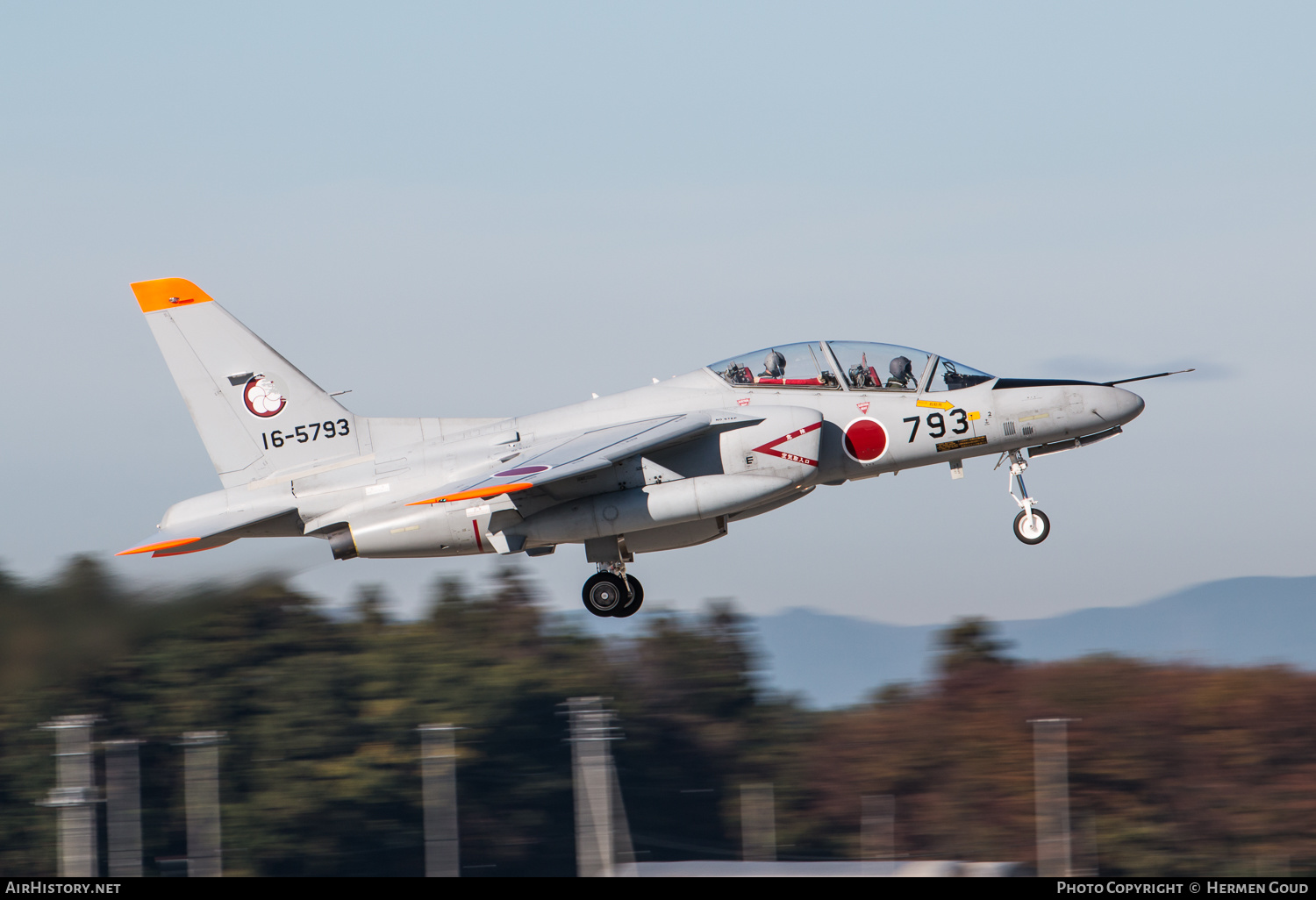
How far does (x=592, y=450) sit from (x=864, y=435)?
3651 mm

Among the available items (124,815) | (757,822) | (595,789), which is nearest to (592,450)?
(595,789)

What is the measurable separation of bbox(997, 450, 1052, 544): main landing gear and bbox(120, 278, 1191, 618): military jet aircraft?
24mm

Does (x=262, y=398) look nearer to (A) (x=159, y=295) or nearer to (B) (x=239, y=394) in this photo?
(B) (x=239, y=394)

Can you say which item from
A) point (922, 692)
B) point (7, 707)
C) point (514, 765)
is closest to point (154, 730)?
point (7, 707)

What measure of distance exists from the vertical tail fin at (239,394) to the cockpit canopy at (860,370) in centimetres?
598

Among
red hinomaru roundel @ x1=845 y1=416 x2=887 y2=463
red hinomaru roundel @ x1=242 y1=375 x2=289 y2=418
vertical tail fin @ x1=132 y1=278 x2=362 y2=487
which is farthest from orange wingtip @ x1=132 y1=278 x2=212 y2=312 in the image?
red hinomaru roundel @ x1=845 y1=416 x2=887 y2=463

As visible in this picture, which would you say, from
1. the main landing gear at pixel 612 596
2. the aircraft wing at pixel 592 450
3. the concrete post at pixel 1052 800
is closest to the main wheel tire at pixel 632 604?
the main landing gear at pixel 612 596

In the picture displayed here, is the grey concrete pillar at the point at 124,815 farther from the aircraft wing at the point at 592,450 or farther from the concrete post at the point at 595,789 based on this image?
the aircraft wing at the point at 592,450

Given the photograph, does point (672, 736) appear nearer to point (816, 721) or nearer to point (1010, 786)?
point (816, 721)

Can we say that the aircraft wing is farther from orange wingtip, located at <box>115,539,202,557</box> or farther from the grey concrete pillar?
the grey concrete pillar

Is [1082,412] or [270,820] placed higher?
[1082,412]

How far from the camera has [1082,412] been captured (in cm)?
1783

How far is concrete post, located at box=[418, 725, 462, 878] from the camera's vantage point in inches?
1337
